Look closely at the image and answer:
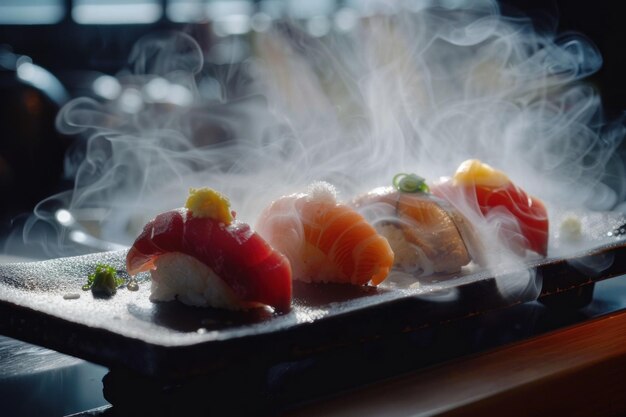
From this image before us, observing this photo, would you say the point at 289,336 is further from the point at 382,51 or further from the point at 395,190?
the point at 382,51

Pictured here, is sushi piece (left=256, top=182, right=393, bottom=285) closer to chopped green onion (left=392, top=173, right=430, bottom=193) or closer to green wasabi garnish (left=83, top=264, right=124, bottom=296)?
chopped green onion (left=392, top=173, right=430, bottom=193)

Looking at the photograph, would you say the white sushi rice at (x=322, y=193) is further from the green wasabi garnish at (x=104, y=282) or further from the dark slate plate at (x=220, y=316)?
the green wasabi garnish at (x=104, y=282)

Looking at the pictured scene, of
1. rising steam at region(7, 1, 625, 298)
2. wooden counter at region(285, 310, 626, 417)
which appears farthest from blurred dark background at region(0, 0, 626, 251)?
wooden counter at region(285, 310, 626, 417)

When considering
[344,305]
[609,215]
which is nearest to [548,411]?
[344,305]

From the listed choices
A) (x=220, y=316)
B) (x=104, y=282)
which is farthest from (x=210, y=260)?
(x=104, y=282)

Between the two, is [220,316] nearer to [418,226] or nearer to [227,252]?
[227,252]
